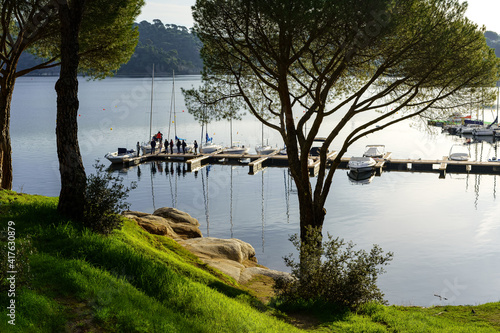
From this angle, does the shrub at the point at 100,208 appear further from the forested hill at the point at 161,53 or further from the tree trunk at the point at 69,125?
the forested hill at the point at 161,53

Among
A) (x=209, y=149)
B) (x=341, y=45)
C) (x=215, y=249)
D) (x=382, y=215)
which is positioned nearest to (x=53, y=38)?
→ (x=215, y=249)

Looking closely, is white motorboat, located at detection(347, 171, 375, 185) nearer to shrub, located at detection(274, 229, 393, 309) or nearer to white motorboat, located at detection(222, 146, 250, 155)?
white motorboat, located at detection(222, 146, 250, 155)

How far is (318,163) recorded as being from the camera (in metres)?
44.4

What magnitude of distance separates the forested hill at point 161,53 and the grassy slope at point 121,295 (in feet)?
454

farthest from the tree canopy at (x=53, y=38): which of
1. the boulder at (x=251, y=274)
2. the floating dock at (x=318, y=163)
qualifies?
the floating dock at (x=318, y=163)

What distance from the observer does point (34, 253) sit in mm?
7312

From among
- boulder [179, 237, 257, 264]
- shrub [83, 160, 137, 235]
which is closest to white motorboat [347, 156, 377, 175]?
boulder [179, 237, 257, 264]

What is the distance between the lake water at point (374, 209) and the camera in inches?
864

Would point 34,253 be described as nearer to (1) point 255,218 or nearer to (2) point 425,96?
(2) point 425,96

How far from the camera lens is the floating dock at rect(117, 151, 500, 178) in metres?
44.5

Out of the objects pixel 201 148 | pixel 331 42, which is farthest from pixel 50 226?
pixel 201 148

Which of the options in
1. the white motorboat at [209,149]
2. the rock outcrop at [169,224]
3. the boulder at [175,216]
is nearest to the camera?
the rock outcrop at [169,224]

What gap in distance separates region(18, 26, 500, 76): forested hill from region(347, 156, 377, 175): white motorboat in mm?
105247

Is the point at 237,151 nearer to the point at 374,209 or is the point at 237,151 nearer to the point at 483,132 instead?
the point at 374,209
